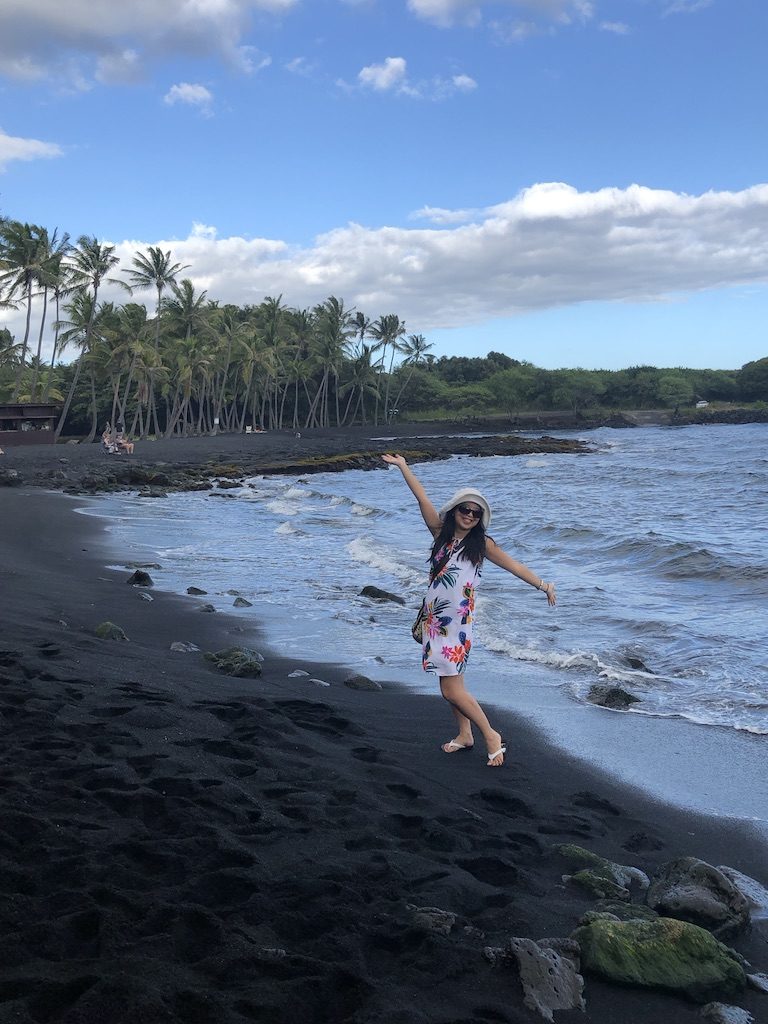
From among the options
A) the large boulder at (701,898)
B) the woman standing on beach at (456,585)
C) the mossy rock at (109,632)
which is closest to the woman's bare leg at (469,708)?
the woman standing on beach at (456,585)

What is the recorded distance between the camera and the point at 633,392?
368ft

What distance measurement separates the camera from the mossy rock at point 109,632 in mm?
7234

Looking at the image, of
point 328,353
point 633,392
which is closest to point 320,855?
point 328,353

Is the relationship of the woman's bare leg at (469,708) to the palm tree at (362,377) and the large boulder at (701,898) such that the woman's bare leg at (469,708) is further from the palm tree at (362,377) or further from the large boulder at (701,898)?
the palm tree at (362,377)

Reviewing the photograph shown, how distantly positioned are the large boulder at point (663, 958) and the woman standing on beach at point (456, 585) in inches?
76.9

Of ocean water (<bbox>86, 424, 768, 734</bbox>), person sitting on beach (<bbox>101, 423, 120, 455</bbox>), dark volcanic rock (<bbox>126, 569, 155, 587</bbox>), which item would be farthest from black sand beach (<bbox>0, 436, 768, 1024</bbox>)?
person sitting on beach (<bbox>101, 423, 120, 455</bbox>)

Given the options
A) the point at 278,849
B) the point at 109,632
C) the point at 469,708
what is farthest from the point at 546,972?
the point at 109,632

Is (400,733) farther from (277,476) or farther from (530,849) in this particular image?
(277,476)

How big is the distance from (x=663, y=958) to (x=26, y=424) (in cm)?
4607

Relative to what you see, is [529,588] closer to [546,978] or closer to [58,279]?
[546,978]

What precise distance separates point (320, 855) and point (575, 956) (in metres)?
1.00

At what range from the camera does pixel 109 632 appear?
7270 mm

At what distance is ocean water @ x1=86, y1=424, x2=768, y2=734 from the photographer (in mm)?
7031

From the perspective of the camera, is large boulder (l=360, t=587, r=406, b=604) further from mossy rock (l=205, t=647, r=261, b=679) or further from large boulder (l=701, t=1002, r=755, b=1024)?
large boulder (l=701, t=1002, r=755, b=1024)
